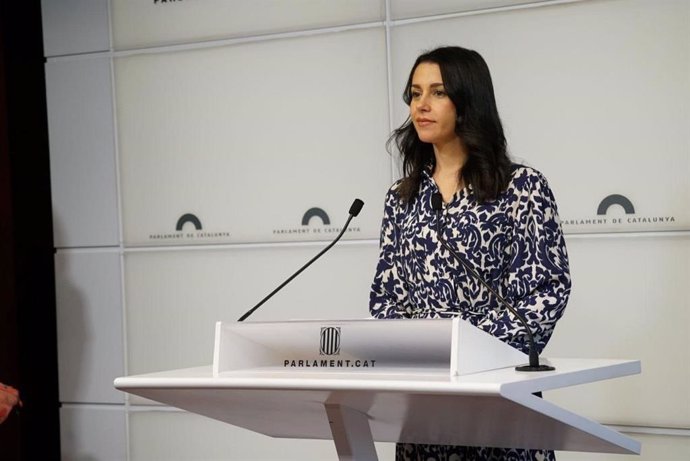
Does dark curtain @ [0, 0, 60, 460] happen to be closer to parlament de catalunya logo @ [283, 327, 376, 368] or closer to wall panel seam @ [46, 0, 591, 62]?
wall panel seam @ [46, 0, 591, 62]

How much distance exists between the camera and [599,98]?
349 cm

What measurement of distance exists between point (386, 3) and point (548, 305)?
204 centimetres

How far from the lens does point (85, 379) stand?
439 cm

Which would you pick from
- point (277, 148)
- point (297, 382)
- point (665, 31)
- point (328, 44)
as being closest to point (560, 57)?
point (665, 31)

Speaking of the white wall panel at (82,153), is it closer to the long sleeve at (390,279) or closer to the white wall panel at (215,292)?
the white wall panel at (215,292)

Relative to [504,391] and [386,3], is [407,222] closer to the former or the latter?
[504,391]

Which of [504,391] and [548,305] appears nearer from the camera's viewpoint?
→ [504,391]

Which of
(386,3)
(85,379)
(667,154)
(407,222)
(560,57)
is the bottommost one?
(85,379)

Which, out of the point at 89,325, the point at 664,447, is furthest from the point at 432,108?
the point at 89,325

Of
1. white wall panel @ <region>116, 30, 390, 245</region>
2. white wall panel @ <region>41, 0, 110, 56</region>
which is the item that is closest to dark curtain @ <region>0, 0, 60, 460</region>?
white wall panel @ <region>41, 0, 110, 56</region>

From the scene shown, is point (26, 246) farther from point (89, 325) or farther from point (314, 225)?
point (314, 225)

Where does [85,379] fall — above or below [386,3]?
below

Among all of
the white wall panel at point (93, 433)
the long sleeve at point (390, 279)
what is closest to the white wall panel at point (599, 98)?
the long sleeve at point (390, 279)

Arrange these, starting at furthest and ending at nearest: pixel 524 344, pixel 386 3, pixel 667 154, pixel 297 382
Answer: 1. pixel 386 3
2. pixel 667 154
3. pixel 524 344
4. pixel 297 382
